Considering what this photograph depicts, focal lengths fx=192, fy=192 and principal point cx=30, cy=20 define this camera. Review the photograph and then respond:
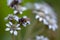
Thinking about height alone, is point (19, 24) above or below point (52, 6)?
below

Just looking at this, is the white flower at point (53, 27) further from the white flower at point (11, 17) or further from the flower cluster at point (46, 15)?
the white flower at point (11, 17)

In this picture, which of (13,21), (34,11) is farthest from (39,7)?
(13,21)

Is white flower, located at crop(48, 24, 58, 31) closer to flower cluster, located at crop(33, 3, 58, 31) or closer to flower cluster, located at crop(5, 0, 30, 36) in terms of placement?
flower cluster, located at crop(33, 3, 58, 31)

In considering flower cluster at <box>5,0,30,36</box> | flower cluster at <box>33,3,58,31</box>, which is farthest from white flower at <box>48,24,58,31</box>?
flower cluster at <box>5,0,30,36</box>

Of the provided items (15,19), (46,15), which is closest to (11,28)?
(15,19)

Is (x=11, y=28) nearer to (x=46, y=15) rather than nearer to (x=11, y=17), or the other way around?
(x=11, y=17)

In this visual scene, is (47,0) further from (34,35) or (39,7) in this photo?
(34,35)
